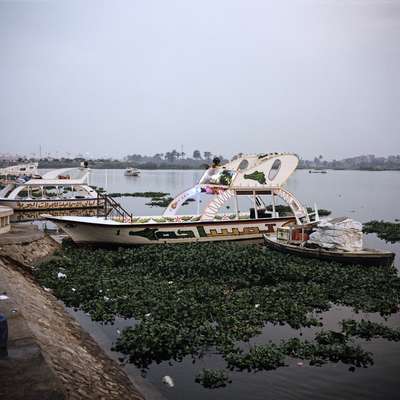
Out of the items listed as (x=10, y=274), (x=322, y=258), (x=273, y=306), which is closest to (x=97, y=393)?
(x=273, y=306)

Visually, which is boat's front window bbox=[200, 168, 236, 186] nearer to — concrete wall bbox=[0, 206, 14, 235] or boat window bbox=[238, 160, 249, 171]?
boat window bbox=[238, 160, 249, 171]

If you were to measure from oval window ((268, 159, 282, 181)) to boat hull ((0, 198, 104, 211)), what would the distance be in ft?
54.6

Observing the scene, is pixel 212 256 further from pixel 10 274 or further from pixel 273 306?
pixel 10 274

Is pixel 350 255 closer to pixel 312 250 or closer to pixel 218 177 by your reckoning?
pixel 312 250

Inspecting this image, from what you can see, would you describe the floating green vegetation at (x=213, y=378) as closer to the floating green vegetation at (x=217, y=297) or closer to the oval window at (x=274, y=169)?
the floating green vegetation at (x=217, y=297)

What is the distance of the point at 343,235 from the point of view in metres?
16.7

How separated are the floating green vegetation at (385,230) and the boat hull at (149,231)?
434 inches

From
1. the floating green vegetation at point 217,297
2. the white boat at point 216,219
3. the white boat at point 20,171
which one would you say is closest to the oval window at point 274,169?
the white boat at point 216,219

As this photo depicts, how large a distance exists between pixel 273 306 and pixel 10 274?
773 cm

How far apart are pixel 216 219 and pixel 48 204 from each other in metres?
19.0

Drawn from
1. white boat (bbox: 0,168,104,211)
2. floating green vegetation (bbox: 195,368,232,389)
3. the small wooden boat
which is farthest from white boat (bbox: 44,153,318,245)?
white boat (bbox: 0,168,104,211)

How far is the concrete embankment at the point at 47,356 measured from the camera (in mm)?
6234

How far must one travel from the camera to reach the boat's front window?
2100 cm

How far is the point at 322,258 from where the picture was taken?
16.7m
